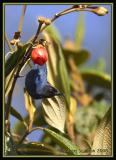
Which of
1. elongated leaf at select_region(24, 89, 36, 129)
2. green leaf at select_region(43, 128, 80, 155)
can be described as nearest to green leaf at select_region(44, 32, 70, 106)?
elongated leaf at select_region(24, 89, 36, 129)

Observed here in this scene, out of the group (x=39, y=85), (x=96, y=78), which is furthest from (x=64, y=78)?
(x=96, y=78)

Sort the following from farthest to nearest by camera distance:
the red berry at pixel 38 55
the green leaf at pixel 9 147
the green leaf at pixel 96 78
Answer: the green leaf at pixel 96 78, the green leaf at pixel 9 147, the red berry at pixel 38 55

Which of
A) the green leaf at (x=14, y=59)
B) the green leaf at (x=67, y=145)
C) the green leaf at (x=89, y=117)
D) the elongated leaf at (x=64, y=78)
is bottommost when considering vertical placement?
the green leaf at (x=89, y=117)

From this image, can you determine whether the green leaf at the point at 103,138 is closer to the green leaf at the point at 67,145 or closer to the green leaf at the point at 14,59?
the green leaf at the point at 67,145

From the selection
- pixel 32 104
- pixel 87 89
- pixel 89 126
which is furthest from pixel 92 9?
pixel 87 89

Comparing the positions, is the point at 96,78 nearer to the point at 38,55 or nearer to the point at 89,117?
the point at 89,117

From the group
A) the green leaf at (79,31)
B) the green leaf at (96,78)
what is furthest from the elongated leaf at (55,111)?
the green leaf at (79,31)

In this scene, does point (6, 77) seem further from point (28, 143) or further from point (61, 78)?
point (61, 78)

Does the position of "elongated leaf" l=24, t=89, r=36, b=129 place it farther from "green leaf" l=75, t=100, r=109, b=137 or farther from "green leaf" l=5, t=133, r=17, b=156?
"green leaf" l=75, t=100, r=109, b=137
